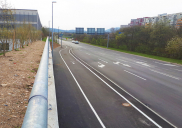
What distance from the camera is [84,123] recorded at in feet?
20.2

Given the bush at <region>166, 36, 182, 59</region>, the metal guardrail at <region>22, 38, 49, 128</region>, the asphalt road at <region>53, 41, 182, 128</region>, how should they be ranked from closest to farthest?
the metal guardrail at <region>22, 38, 49, 128</region>
the asphalt road at <region>53, 41, 182, 128</region>
the bush at <region>166, 36, 182, 59</region>

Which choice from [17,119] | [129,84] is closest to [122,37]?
[129,84]

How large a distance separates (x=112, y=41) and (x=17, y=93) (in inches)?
1889

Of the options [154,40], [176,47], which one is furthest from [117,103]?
[154,40]

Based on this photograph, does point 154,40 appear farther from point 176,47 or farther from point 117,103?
point 117,103

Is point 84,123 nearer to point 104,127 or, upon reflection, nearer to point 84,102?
point 104,127

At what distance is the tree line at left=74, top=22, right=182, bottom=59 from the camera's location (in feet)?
86.3

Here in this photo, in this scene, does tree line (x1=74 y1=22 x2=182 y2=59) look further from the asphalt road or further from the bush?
the asphalt road

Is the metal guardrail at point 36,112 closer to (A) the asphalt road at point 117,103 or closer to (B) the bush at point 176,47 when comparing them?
(A) the asphalt road at point 117,103

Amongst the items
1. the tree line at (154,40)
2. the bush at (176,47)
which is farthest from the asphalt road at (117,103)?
the tree line at (154,40)

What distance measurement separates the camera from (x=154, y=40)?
33.6 meters

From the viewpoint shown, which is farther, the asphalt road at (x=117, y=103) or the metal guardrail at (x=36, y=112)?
the asphalt road at (x=117, y=103)

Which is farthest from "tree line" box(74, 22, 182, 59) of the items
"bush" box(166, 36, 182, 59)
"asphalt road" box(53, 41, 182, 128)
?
"asphalt road" box(53, 41, 182, 128)

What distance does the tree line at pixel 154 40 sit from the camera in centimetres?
2630
